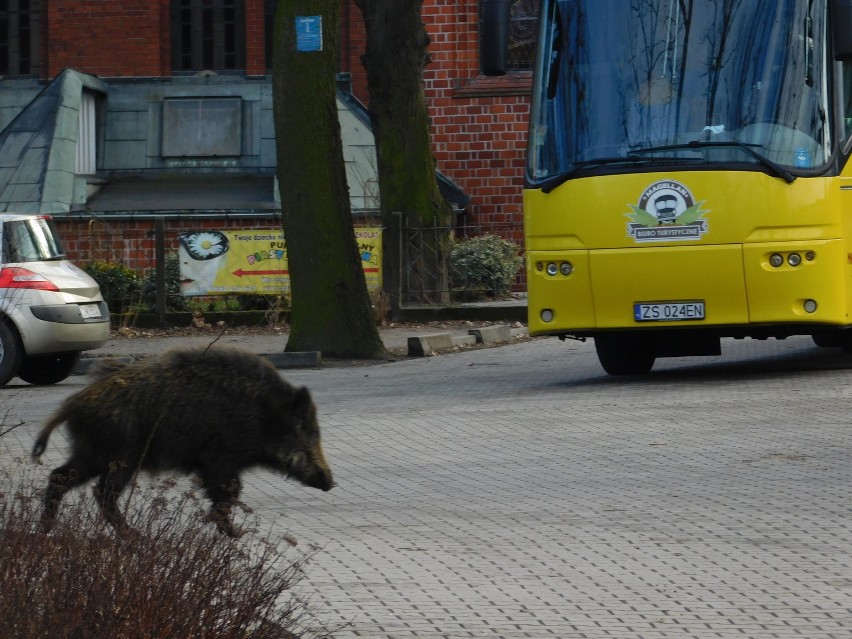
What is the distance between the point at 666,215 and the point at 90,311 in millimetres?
6181

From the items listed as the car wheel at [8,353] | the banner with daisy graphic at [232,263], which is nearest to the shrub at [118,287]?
the banner with daisy graphic at [232,263]

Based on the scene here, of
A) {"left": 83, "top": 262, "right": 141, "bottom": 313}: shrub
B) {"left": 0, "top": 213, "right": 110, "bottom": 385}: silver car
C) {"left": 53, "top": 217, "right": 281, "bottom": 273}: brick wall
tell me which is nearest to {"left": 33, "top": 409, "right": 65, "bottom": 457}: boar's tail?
{"left": 0, "top": 213, "right": 110, "bottom": 385}: silver car

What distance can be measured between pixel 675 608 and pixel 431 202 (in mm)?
19737

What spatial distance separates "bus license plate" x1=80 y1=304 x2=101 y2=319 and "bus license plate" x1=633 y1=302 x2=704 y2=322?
580 cm

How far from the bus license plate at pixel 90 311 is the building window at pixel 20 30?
1861cm

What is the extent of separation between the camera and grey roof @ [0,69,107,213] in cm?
3038

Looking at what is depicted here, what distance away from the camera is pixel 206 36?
34.3m

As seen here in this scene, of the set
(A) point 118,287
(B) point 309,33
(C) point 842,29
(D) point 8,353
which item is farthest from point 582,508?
(A) point 118,287

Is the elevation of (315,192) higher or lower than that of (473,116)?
lower

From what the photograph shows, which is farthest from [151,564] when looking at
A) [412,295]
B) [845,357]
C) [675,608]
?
[412,295]

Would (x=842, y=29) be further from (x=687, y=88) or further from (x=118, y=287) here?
(x=118, y=287)

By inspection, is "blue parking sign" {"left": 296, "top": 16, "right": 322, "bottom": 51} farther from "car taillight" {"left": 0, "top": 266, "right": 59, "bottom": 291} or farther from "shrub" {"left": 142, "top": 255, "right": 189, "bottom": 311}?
"shrub" {"left": 142, "top": 255, "right": 189, "bottom": 311}

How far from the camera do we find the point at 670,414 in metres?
12.5

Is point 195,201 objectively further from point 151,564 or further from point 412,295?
point 151,564
